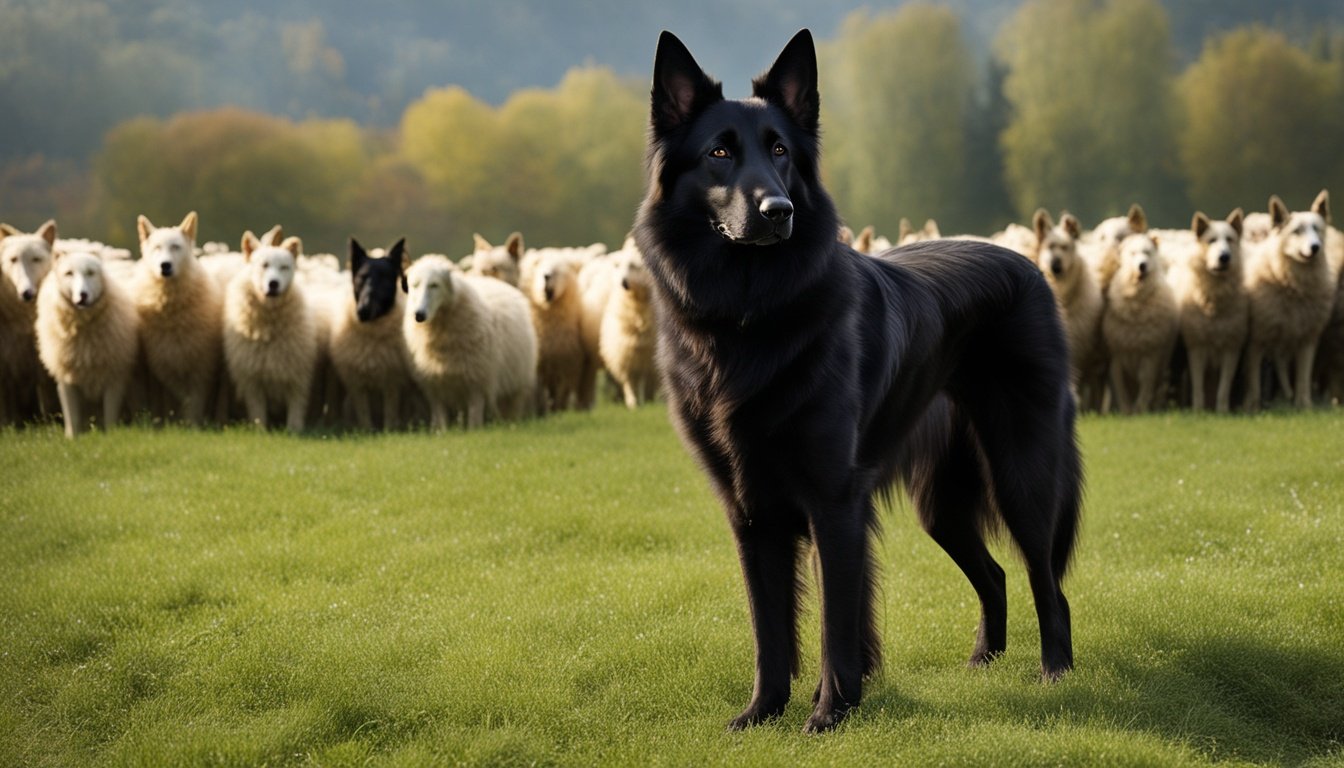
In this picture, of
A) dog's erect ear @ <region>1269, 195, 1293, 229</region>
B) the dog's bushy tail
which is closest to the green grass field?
the dog's bushy tail

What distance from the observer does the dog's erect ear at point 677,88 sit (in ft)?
12.5

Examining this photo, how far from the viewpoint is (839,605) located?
3.94 metres

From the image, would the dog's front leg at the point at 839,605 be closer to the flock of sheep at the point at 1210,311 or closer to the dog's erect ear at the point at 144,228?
the flock of sheep at the point at 1210,311

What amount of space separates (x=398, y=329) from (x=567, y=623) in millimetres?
7236

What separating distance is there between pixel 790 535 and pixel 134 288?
9.88 m

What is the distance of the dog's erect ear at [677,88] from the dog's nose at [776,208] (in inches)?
21.8

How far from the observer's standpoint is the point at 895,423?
4.29 metres

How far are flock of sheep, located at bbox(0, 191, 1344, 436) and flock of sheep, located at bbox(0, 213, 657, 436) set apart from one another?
0.02 meters

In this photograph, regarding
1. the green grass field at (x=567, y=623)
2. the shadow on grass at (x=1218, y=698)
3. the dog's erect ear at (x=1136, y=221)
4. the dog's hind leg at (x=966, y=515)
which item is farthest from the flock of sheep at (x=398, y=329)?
the dog's hind leg at (x=966, y=515)

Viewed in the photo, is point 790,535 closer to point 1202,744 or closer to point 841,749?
point 841,749

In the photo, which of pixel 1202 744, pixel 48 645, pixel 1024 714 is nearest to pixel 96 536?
pixel 48 645

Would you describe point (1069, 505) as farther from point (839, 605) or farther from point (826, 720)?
point (826, 720)

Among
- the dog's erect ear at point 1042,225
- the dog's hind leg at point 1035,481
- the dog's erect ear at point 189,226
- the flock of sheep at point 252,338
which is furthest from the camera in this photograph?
the dog's erect ear at point 1042,225

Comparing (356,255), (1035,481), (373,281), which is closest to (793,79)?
(1035,481)
